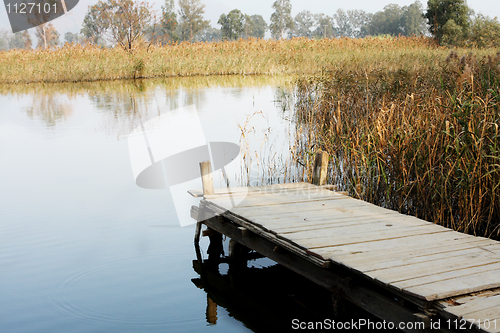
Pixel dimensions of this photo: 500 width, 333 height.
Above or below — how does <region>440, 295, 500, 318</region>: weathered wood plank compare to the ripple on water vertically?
above

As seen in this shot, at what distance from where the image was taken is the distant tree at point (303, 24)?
10206cm

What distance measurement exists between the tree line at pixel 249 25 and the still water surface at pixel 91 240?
13088 millimetres

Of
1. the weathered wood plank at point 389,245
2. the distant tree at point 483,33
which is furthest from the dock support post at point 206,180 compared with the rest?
the distant tree at point 483,33

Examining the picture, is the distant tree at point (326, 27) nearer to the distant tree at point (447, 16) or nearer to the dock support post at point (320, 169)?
the distant tree at point (447, 16)

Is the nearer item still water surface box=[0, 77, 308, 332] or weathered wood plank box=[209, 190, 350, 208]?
still water surface box=[0, 77, 308, 332]

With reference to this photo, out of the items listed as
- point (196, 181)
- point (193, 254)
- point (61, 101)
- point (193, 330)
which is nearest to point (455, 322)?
point (193, 330)

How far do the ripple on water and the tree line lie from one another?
15.5m

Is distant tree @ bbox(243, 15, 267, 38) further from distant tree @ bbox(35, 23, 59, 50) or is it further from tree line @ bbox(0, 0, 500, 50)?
distant tree @ bbox(35, 23, 59, 50)

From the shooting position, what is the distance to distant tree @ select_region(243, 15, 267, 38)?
7606 centimetres

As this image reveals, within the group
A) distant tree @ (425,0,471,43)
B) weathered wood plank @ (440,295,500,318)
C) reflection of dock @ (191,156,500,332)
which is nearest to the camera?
weathered wood plank @ (440,295,500,318)

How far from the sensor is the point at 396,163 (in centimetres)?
438

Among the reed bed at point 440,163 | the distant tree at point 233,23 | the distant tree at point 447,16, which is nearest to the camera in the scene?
the reed bed at point 440,163

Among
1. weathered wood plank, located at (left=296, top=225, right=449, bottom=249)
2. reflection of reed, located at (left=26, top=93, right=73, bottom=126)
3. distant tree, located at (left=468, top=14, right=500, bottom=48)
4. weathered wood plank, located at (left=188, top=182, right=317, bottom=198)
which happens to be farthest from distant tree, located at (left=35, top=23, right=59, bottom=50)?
weathered wood plank, located at (left=296, top=225, right=449, bottom=249)

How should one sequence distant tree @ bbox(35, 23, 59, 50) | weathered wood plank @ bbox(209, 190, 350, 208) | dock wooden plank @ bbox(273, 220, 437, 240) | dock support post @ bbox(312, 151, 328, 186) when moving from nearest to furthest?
dock wooden plank @ bbox(273, 220, 437, 240) → weathered wood plank @ bbox(209, 190, 350, 208) → dock support post @ bbox(312, 151, 328, 186) → distant tree @ bbox(35, 23, 59, 50)
